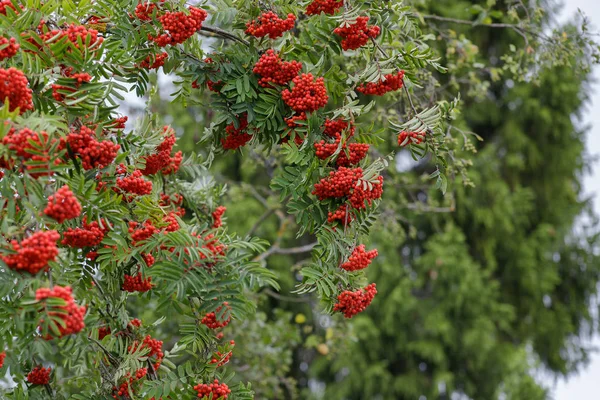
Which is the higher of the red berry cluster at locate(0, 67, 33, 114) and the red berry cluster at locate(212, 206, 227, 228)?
the red berry cluster at locate(0, 67, 33, 114)

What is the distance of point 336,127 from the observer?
2.68m

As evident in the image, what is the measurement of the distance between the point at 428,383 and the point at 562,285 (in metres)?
2.48

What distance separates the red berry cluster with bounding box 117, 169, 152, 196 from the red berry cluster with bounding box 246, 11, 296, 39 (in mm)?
706

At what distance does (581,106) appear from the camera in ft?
36.0

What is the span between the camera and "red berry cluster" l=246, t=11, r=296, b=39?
279cm

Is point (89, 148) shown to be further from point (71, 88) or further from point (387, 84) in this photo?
point (387, 84)

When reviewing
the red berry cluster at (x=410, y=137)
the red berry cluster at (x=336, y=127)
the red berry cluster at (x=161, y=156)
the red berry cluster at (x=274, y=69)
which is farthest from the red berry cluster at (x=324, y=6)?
the red berry cluster at (x=161, y=156)

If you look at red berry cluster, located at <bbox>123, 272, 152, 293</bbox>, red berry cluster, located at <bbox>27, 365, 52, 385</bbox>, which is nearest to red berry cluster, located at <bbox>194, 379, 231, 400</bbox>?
red berry cluster, located at <bbox>123, 272, 152, 293</bbox>

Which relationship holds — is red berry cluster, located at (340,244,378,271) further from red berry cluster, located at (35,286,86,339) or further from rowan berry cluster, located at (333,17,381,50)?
red berry cluster, located at (35,286,86,339)

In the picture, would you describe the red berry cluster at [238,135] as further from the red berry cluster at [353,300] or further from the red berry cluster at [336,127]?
the red berry cluster at [353,300]

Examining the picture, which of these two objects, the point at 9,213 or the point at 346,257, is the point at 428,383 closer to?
the point at 346,257

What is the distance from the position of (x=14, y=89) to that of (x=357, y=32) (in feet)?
3.83

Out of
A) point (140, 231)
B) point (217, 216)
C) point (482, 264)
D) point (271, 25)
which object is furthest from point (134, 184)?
point (482, 264)

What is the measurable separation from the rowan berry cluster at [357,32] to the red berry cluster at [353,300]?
2.82 feet
